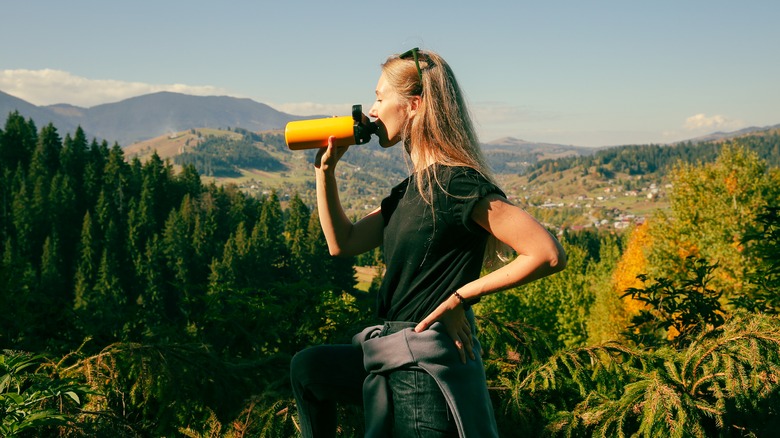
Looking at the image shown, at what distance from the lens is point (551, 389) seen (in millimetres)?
3316

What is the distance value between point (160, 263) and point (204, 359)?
8026cm

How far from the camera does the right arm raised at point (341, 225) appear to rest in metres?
2.92

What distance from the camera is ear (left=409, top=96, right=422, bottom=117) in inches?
104

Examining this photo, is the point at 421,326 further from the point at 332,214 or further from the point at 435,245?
the point at 332,214

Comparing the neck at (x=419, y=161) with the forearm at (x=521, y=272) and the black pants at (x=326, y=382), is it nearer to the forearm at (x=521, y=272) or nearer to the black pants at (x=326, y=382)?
the forearm at (x=521, y=272)

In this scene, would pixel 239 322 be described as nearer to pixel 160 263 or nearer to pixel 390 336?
pixel 390 336

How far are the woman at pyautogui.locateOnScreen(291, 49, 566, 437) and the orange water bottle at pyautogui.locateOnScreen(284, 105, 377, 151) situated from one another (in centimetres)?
6

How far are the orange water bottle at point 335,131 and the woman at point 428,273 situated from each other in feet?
0.20

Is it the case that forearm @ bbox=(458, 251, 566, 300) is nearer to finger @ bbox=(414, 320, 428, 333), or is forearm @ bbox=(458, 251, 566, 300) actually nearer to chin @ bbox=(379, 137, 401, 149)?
finger @ bbox=(414, 320, 428, 333)

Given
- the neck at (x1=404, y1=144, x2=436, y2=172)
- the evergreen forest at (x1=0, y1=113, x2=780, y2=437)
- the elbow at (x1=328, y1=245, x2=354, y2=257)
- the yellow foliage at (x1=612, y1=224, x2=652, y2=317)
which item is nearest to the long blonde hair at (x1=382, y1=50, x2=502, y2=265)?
the neck at (x1=404, y1=144, x2=436, y2=172)

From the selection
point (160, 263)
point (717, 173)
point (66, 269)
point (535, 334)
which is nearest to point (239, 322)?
point (535, 334)

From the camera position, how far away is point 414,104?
265 centimetres

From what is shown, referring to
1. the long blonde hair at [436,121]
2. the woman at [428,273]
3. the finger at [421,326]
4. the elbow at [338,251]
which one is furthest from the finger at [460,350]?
the elbow at [338,251]

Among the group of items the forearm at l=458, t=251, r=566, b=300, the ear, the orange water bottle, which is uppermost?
the ear
